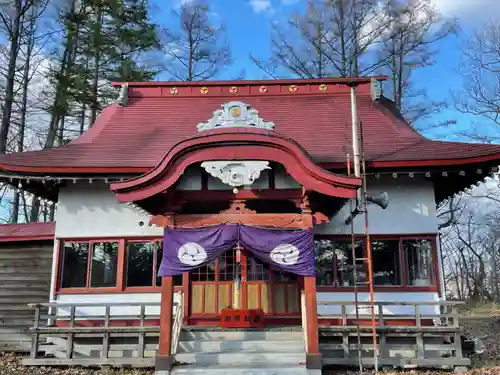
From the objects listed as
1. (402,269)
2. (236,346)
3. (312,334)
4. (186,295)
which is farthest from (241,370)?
(402,269)

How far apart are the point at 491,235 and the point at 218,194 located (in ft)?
121

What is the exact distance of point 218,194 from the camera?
26.8ft

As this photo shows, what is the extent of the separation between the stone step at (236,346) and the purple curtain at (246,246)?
175 centimetres

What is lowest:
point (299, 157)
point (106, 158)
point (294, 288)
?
point (294, 288)

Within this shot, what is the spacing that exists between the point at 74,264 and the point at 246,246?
16.4ft

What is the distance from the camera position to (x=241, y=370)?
24.7 feet

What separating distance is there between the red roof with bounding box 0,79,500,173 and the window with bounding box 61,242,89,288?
1975 millimetres

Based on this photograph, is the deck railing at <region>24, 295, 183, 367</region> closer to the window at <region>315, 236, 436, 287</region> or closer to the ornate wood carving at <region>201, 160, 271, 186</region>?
the ornate wood carving at <region>201, 160, 271, 186</region>

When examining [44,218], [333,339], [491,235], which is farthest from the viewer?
[491,235]

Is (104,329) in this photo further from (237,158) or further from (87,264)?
(237,158)

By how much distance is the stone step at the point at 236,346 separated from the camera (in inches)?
334

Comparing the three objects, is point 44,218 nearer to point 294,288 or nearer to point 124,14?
Answer: point 124,14

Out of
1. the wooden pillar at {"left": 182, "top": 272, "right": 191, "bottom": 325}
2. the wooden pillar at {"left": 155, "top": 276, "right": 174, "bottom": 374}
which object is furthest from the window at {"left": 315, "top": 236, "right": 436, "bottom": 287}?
the wooden pillar at {"left": 155, "top": 276, "right": 174, "bottom": 374}

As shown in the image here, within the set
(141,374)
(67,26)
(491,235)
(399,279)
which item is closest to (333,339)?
(399,279)
